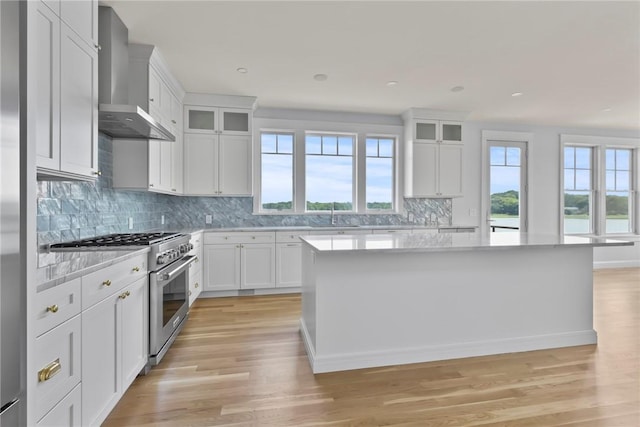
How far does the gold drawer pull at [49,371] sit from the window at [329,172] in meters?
4.02

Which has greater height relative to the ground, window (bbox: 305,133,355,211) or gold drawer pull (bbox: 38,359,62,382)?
window (bbox: 305,133,355,211)

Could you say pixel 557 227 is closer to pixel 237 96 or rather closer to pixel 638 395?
pixel 638 395

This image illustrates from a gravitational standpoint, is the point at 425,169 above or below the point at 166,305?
above

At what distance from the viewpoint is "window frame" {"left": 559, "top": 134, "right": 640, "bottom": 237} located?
6108 millimetres

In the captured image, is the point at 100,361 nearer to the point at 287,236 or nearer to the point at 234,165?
the point at 287,236

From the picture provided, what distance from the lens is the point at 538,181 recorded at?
19.5ft

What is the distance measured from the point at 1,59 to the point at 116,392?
1865 mm

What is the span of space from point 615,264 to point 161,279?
767 centimetres

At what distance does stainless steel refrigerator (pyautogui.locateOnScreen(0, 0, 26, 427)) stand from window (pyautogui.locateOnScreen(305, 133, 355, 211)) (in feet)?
14.6

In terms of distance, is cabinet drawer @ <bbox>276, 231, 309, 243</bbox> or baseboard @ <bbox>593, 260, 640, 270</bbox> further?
baseboard @ <bbox>593, 260, 640, 270</bbox>

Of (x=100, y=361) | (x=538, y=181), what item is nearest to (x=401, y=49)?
(x=100, y=361)

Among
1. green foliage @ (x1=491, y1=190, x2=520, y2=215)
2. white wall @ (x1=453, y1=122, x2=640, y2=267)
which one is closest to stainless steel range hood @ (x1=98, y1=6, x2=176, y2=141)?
white wall @ (x1=453, y1=122, x2=640, y2=267)

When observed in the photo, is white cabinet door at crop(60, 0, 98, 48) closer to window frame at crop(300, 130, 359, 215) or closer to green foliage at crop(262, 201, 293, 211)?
green foliage at crop(262, 201, 293, 211)

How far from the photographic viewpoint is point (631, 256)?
6207 mm
